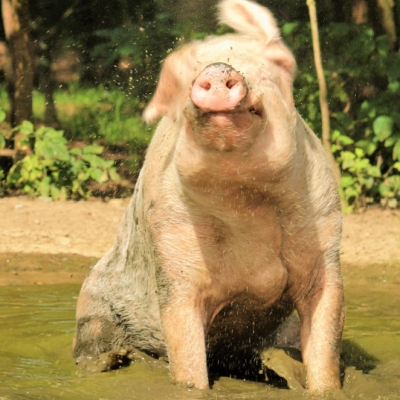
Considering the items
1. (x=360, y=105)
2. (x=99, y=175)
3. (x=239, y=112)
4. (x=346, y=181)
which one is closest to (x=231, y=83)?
(x=239, y=112)

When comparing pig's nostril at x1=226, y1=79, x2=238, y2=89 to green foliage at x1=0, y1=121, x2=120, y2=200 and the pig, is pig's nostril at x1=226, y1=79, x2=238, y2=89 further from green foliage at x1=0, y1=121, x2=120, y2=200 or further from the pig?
green foliage at x1=0, y1=121, x2=120, y2=200

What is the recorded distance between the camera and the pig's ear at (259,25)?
4254mm

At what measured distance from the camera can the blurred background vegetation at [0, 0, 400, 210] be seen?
10289 mm

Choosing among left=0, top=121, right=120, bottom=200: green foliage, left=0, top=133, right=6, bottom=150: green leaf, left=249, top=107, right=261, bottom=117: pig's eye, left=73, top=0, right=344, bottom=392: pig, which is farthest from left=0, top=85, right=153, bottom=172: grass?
left=249, top=107, right=261, bottom=117: pig's eye

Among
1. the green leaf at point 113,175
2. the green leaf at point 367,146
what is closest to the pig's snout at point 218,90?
the green leaf at point 367,146

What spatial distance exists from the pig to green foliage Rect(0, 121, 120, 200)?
18.6 ft

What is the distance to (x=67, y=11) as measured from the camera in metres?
13.4

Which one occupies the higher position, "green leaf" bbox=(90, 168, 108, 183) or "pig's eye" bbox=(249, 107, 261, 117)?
"pig's eye" bbox=(249, 107, 261, 117)

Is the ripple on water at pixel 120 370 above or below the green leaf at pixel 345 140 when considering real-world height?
below

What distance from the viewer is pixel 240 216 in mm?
4273

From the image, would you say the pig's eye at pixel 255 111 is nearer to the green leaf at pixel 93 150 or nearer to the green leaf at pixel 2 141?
the green leaf at pixel 93 150

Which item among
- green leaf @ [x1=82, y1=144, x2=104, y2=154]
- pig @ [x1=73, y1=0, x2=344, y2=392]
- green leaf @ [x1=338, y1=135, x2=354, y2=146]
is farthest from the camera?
green leaf @ [x1=82, y1=144, x2=104, y2=154]

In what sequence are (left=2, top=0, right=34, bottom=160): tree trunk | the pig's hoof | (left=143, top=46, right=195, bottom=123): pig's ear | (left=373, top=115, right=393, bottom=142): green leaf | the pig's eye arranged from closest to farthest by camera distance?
the pig's eye
(left=143, top=46, right=195, bottom=123): pig's ear
the pig's hoof
(left=373, top=115, right=393, bottom=142): green leaf
(left=2, top=0, right=34, bottom=160): tree trunk

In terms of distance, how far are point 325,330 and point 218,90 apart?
1537mm
